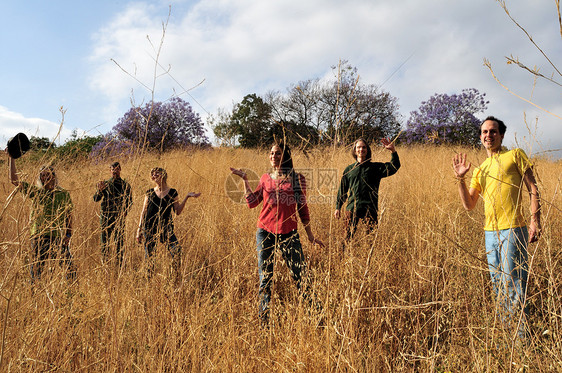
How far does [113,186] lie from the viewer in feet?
11.8

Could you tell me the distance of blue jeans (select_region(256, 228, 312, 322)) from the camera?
7.88 feet

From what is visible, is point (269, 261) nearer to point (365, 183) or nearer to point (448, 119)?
point (365, 183)

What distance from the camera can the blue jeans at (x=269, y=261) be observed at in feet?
7.88

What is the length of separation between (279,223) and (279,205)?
6.2 inches

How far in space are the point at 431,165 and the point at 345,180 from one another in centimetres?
426

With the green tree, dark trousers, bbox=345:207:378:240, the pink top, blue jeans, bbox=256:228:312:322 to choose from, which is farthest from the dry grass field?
the green tree

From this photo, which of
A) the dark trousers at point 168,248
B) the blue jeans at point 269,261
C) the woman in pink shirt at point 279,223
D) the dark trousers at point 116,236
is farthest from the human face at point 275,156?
the dark trousers at point 116,236

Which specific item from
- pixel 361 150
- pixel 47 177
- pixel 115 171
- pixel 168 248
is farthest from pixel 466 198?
pixel 115 171

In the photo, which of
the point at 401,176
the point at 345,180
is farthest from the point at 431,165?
the point at 345,180

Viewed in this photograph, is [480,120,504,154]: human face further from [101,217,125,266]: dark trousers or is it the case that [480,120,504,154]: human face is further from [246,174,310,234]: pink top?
[101,217,125,266]: dark trousers

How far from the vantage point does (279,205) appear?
2.60 meters

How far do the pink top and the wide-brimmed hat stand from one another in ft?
5.04

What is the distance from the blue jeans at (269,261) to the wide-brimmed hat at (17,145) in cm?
159

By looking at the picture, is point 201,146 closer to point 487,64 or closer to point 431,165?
point 431,165
